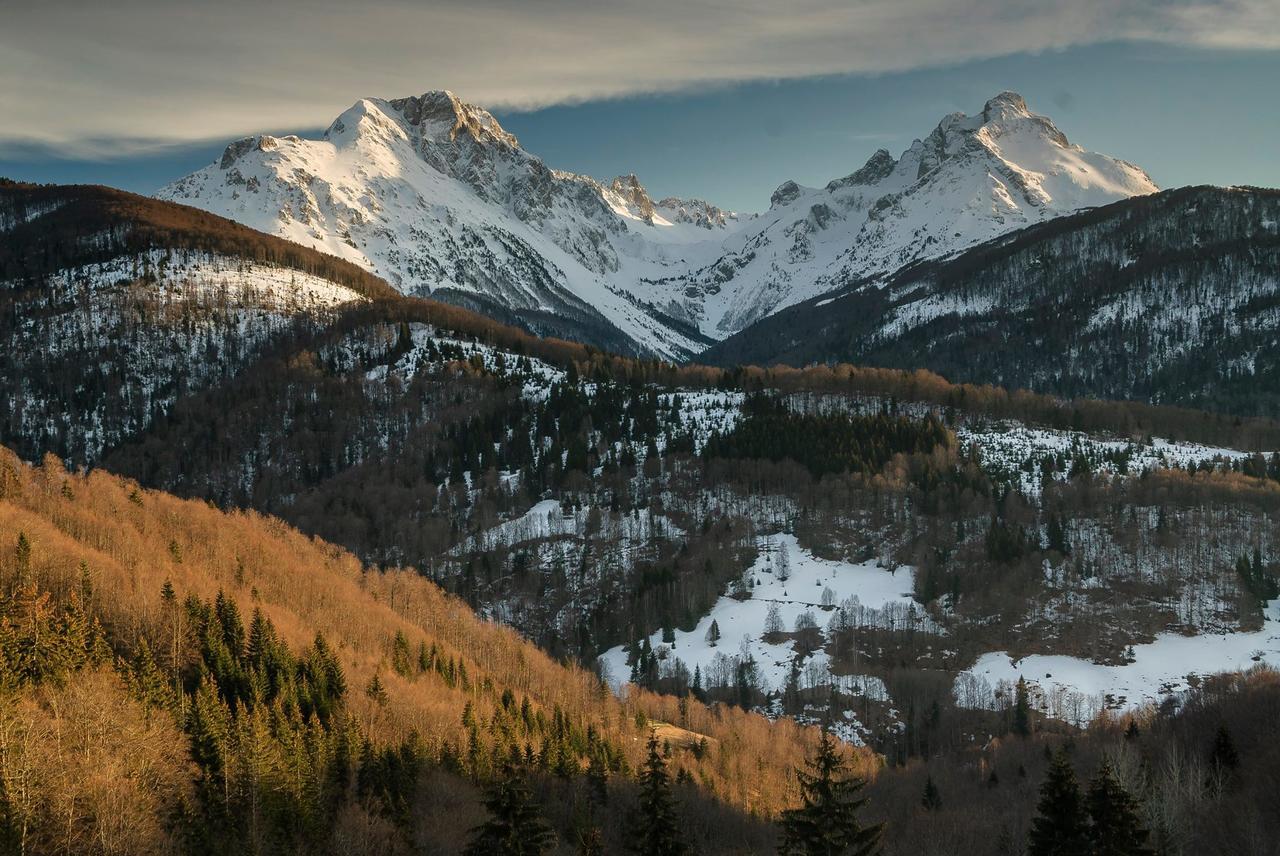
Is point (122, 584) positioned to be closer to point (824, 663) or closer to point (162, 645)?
point (162, 645)

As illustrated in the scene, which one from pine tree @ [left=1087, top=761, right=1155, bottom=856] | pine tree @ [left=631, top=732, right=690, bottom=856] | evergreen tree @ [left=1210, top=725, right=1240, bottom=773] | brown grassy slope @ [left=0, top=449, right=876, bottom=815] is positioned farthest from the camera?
brown grassy slope @ [left=0, top=449, right=876, bottom=815]

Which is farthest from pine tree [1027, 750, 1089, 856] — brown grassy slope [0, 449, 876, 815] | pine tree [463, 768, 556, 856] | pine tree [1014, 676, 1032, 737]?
pine tree [1014, 676, 1032, 737]

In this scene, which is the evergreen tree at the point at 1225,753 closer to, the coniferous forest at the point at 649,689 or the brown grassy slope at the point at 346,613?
the coniferous forest at the point at 649,689

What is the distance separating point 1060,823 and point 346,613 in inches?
3855

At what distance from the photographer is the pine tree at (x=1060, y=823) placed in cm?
5297

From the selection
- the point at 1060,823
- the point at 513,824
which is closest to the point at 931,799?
the point at 1060,823

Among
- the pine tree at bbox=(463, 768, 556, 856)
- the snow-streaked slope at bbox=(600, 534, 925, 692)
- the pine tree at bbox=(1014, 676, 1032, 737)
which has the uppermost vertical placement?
A: the pine tree at bbox=(463, 768, 556, 856)

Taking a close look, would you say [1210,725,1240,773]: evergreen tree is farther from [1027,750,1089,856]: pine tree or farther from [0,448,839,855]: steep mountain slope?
[0,448,839,855]: steep mountain slope

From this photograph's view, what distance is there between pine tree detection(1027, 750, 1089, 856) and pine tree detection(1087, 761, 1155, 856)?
2.76ft

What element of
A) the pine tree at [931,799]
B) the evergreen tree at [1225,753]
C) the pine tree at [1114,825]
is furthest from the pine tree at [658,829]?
the evergreen tree at [1225,753]

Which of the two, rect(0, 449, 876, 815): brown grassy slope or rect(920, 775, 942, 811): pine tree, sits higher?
rect(0, 449, 876, 815): brown grassy slope

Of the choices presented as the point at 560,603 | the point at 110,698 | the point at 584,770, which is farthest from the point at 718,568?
the point at 110,698

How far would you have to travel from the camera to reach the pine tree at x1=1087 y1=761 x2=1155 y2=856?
165 ft

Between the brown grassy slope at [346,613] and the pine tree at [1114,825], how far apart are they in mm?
55084
